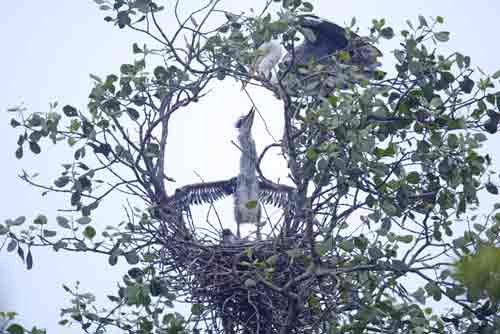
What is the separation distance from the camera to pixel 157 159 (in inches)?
227

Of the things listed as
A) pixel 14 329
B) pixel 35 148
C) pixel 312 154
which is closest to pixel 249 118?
pixel 35 148

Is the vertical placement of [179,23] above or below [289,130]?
above

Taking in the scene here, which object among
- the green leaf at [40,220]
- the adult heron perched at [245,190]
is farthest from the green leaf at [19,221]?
the adult heron perched at [245,190]

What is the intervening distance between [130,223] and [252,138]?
9.94 ft

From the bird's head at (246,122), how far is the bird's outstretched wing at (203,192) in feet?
1.63

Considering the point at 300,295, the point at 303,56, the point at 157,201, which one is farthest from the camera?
the point at 303,56

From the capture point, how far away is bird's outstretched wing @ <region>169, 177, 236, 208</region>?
7891 millimetres

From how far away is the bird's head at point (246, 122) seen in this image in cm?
817

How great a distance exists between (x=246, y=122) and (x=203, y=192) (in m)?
0.76

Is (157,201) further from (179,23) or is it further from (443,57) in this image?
(443,57)

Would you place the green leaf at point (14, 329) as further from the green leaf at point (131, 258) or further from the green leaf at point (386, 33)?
the green leaf at point (386, 33)

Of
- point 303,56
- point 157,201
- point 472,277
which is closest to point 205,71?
point 157,201

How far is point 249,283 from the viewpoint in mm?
4996

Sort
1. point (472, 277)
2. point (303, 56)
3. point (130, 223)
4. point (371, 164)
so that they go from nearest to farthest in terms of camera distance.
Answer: point (472, 277)
point (371, 164)
point (130, 223)
point (303, 56)
